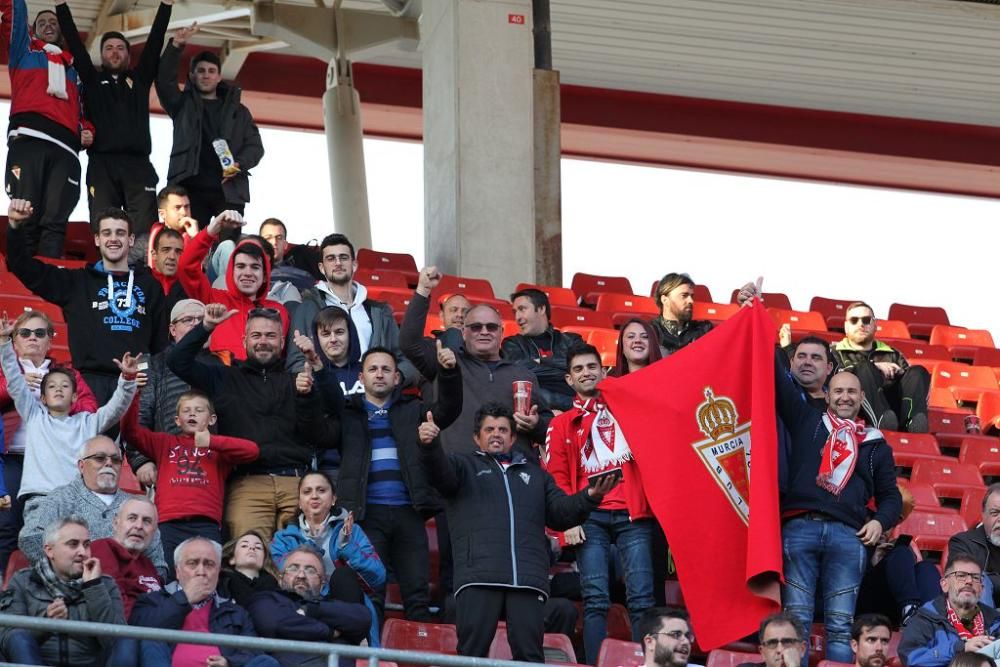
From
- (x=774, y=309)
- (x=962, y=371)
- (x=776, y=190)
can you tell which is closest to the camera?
(x=962, y=371)

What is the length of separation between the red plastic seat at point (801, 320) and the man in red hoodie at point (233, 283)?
5466mm

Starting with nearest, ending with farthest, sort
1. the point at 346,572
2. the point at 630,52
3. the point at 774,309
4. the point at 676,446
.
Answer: the point at 346,572 → the point at 676,446 → the point at 774,309 → the point at 630,52

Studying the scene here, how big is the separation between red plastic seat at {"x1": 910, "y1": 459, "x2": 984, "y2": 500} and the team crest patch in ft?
8.92

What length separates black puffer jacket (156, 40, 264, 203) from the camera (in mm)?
11969

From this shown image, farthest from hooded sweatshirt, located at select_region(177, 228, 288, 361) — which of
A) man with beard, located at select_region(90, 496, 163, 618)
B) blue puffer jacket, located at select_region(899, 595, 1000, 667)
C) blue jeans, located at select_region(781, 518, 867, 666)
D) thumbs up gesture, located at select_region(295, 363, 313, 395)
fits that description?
blue puffer jacket, located at select_region(899, 595, 1000, 667)

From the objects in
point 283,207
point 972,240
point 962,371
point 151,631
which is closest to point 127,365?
point 151,631

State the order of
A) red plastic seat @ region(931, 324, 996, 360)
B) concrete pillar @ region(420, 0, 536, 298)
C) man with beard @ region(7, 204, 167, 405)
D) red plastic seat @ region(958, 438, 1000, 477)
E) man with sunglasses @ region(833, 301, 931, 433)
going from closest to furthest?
man with beard @ region(7, 204, 167, 405), man with sunglasses @ region(833, 301, 931, 433), red plastic seat @ region(958, 438, 1000, 477), concrete pillar @ region(420, 0, 536, 298), red plastic seat @ region(931, 324, 996, 360)

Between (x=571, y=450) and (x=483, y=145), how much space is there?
512 centimetres

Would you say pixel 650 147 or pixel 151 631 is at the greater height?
pixel 650 147

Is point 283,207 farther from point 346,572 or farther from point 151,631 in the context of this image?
point 151,631

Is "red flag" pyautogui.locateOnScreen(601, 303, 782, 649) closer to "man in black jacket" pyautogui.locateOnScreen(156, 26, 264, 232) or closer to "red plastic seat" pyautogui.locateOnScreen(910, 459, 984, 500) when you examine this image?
"red plastic seat" pyautogui.locateOnScreen(910, 459, 984, 500)

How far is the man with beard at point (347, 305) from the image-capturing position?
9039 millimetres

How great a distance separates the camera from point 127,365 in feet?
25.8

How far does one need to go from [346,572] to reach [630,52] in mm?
13020
